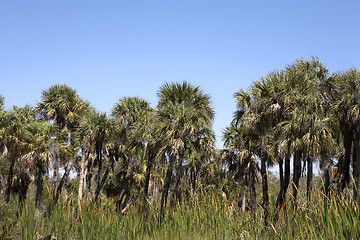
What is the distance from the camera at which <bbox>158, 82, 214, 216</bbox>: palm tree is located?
26484mm

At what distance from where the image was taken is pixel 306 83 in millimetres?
29188

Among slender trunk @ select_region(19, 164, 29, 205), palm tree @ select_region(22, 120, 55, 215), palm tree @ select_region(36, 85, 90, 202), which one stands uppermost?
palm tree @ select_region(36, 85, 90, 202)

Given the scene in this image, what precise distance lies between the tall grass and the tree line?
250 inches

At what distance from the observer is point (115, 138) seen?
3706 centimetres

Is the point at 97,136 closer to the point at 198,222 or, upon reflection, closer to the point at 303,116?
the point at 303,116

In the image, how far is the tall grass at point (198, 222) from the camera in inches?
313

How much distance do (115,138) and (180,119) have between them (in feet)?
39.6

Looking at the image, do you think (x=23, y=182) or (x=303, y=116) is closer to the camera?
(x=303, y=116)

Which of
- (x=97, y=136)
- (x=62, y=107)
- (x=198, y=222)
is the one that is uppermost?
(x=62, y=107)

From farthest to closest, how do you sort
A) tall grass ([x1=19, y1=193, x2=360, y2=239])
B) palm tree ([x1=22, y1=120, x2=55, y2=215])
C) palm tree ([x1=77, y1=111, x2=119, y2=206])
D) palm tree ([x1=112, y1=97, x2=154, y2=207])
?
palm tree ([x1=77, y1=111, x2=119, y2=206])
palm tree ([x1=22, y1=120, x2=55, y2=215])
palm tree ([x1=112, y1=97, x2=154, y2=207])
tall grass ([x1=19, y1=193, x2=360, y2=239])

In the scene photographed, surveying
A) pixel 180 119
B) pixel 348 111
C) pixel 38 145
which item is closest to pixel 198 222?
pixel 180 119

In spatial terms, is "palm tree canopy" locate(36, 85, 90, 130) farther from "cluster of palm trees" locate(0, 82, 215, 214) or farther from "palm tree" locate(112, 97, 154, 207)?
"palm tree" locate(112, 97, 154, 207)

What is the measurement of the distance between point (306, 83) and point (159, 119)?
410 inches

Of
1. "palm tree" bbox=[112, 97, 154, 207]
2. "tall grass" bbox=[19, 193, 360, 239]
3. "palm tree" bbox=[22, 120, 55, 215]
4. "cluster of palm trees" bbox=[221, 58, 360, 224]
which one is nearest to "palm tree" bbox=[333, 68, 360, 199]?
"cluster of palm trees" bbox=[221, 58, 360, 224]
